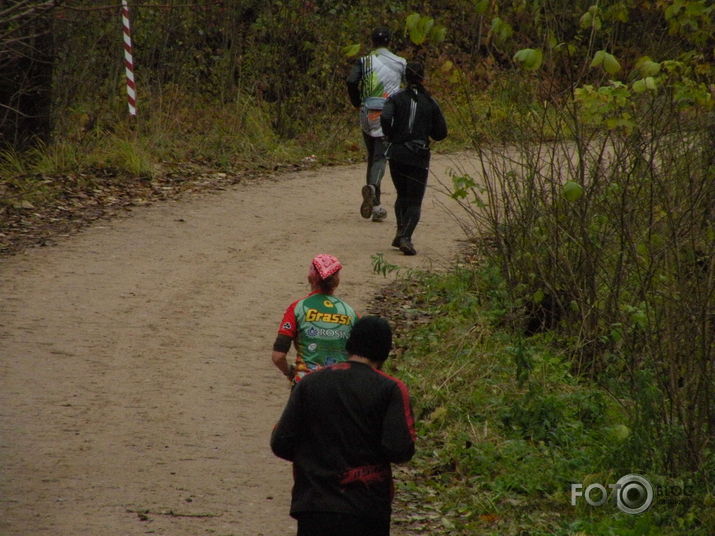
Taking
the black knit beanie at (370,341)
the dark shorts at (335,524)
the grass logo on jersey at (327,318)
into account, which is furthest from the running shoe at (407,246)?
the dark shorts at (335,524)

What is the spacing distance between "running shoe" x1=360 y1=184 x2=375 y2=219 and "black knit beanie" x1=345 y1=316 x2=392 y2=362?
8.85m

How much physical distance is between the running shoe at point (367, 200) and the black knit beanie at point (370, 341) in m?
8.85

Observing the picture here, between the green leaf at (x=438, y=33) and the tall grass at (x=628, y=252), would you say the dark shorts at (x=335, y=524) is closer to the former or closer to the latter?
the tall grass at (x=628, y=252)

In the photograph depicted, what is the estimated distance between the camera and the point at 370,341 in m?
4.56

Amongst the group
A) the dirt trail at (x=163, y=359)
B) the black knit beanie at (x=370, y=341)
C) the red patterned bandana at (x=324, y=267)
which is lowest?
the dirt trail at (x=163, y=359)

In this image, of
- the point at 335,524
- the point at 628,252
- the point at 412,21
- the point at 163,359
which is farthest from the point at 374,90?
the point at 335,524

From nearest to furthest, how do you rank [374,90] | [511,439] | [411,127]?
[511,439] < [411,127] < [374,90]

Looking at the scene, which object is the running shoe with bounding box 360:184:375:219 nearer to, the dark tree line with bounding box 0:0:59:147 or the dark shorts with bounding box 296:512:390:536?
the dark tree line with bounding box 0:0:59:147

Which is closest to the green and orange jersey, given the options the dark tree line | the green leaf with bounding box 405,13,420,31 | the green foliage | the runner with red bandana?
the runner with red bandana

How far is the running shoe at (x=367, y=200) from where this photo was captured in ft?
44.0

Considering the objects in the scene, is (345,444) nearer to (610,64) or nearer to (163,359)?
(610,64)

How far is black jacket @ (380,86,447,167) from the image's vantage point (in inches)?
452

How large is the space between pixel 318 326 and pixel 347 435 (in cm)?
157

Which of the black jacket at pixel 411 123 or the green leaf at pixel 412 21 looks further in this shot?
the black jacket at pixel 411 123
